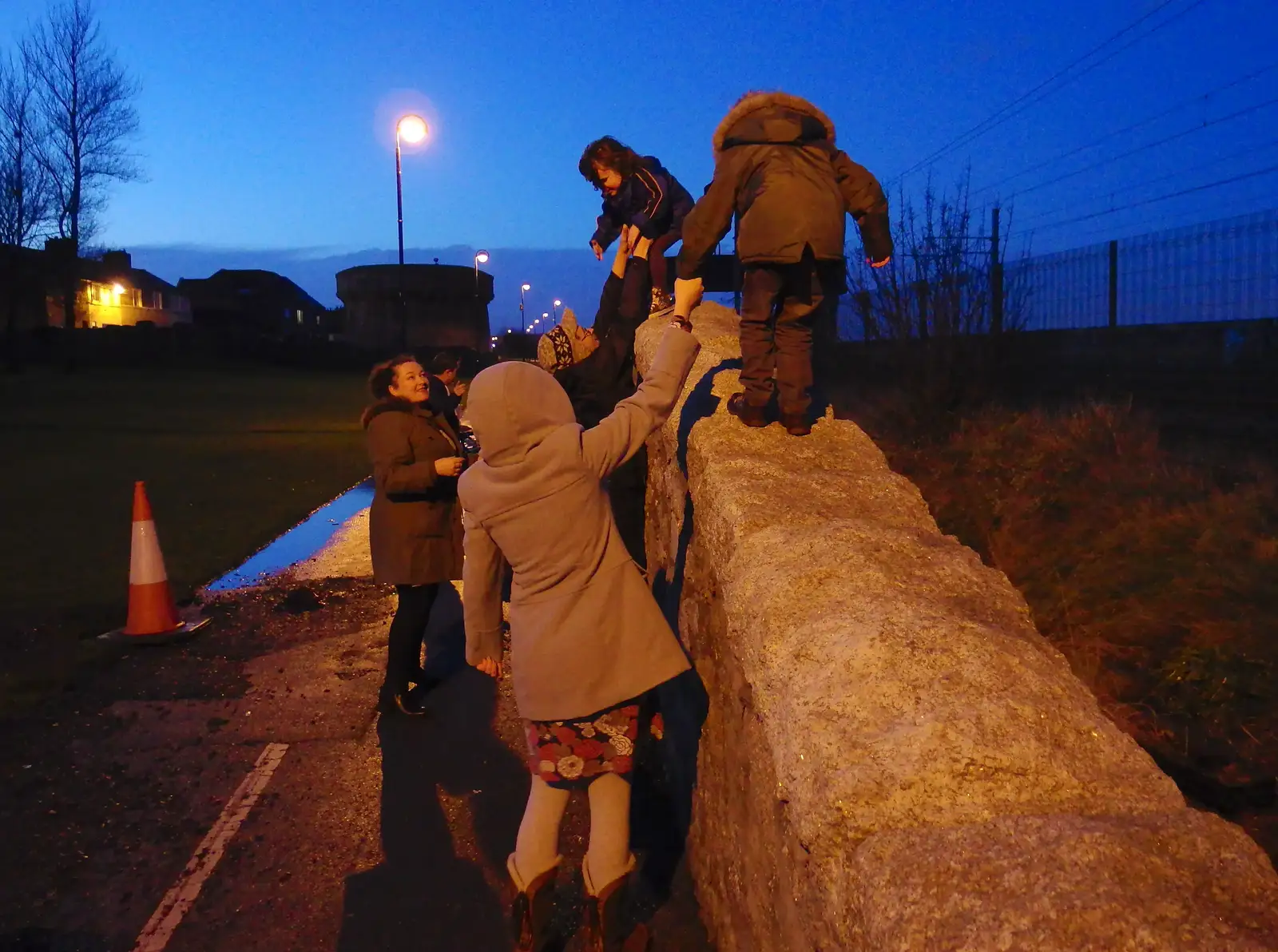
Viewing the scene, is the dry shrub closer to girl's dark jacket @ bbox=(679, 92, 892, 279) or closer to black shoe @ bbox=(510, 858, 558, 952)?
girl's dark jacket @ bbox=(679, 92, 892, 279)

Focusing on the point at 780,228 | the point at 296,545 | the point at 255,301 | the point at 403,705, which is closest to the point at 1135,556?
the point at 780,228

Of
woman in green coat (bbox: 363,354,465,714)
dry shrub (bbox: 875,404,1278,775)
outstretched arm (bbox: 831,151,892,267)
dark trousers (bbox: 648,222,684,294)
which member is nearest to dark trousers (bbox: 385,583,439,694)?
woman in green coat (bbox: 363,354,465,714)

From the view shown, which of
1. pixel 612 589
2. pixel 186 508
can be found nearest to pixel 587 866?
pixel 612 589

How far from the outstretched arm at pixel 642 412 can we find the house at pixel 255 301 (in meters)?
78.8

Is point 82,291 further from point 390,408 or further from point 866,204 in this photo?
point 866,204

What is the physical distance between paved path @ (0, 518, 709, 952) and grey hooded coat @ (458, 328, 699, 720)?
1022mm

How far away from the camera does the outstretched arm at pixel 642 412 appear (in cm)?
321

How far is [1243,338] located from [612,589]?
6.68m

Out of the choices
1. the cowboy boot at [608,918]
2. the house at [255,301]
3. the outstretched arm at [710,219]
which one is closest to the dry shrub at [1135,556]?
the cowboy boot at [608,918]

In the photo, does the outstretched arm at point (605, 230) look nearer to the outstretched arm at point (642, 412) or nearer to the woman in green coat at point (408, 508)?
the woman in green coat at point (408, 508)

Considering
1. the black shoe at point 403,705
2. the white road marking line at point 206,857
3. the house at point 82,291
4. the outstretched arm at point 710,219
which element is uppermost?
the house at point 82,291

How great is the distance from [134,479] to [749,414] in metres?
12.0

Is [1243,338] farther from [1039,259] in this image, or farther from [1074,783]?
[1074,783]

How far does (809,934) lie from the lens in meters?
2.22
